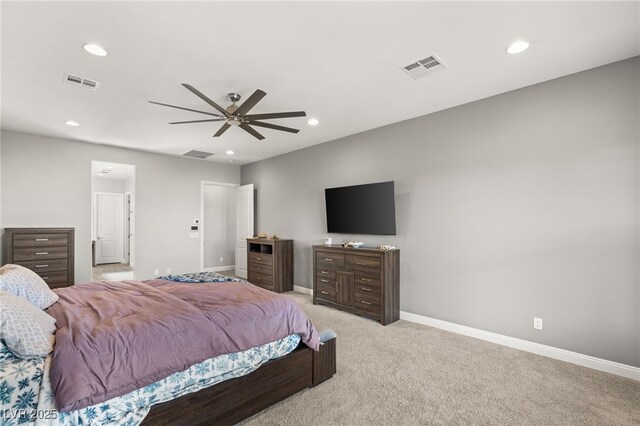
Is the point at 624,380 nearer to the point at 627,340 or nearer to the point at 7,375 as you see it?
the point at 627,340

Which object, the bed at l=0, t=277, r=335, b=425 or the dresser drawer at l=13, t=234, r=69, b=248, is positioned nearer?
the bed at l=0, t=277, r=335, b=425

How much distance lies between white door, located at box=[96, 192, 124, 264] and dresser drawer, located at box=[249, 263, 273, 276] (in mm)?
5809

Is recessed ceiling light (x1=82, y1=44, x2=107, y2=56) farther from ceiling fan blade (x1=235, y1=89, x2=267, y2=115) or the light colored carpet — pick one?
the light colored carpet

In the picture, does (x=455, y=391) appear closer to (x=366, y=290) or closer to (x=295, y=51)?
(x=366, y=290)

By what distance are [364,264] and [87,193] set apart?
16.1 feet

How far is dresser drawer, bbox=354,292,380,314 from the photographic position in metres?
4.04

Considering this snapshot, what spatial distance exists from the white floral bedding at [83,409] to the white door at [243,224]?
507cm

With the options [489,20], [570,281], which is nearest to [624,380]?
[570,281]

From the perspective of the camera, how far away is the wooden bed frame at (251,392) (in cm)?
178

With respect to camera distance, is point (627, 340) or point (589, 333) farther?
point (589, 333)

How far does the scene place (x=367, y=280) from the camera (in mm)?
4156

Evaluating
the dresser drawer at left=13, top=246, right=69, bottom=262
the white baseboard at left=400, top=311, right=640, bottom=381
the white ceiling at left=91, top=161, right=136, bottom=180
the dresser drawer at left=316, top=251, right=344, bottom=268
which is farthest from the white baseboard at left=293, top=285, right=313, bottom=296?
the white ceiling at left=91, top=161, right=136, bottom=180

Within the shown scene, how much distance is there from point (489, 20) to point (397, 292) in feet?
10.6

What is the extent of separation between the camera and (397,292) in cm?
420
